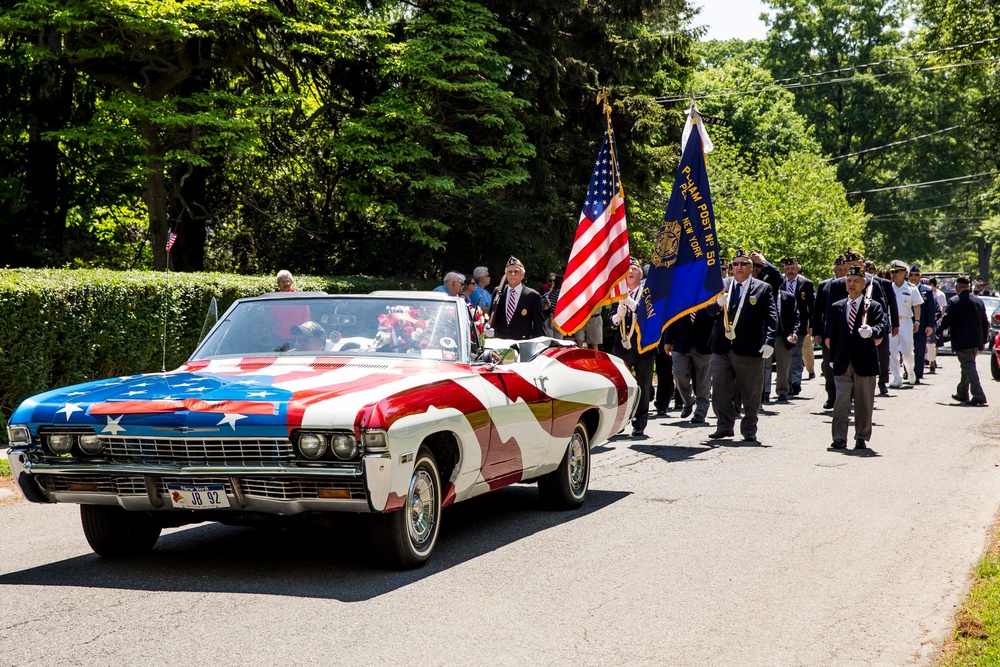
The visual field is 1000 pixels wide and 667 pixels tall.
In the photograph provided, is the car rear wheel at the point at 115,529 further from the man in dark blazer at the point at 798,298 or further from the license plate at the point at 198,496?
the man in dark blazer at the point at 798,298

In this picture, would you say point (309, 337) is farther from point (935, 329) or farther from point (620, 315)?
point (935, 329)

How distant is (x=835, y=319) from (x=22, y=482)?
954 centimetres

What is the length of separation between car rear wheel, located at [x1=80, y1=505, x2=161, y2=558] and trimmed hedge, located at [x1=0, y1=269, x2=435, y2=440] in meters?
4.12

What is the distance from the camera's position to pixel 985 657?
505cm

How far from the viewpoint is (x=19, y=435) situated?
643 centimetres

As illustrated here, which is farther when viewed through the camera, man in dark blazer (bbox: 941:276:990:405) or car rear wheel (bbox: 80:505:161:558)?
man in dark blazer (bbox: 941:276:990:405)

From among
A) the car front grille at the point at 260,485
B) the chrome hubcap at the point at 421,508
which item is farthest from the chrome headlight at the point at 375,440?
the chrome hubcap at the point at 421,508

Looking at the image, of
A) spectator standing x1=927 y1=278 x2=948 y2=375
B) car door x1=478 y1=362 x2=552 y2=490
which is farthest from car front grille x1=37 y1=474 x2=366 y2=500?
spectator standing x1=927 y1=278 x2=948 y2=375

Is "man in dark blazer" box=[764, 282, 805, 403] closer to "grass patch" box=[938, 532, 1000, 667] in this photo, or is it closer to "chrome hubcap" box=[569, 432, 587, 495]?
"chrome hubcap" box=[569, 432, 587, 495]

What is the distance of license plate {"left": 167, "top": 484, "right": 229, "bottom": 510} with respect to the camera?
6.07 m

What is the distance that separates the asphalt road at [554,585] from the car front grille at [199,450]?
2.24 feet

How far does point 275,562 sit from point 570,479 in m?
2.82

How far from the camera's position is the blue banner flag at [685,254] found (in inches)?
537

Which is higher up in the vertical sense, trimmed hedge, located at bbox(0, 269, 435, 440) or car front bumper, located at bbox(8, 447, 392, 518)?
trimmed hedge, located at bbox(0, 269, 435, 440)
